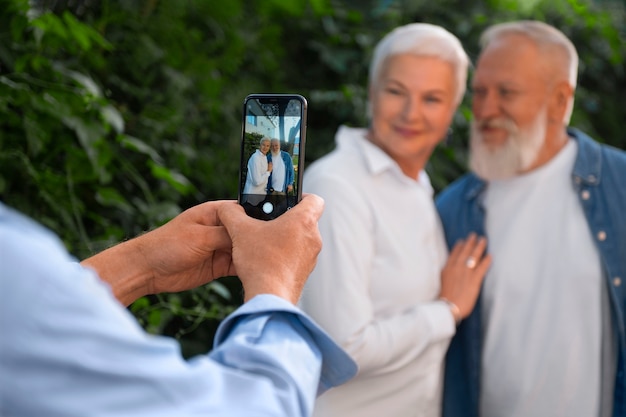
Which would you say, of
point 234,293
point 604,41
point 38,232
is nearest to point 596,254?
point 234,293

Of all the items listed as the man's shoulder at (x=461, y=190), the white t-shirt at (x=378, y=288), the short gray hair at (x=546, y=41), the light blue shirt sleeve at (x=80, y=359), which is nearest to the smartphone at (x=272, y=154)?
the light blue shirt sleeve at (x=80, y=359)

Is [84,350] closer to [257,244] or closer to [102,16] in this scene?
[257,244]

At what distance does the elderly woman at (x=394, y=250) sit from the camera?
7.79 feet

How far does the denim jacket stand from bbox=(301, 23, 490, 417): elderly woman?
3.6 inches

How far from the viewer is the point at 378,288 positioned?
247cm

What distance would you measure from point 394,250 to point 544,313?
542mm

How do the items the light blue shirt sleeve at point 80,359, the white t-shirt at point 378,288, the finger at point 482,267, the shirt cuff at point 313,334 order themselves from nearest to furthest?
the light blue shirt sleeve at point 80,359 → the shirt cuff at point 313,334 → the white t-shirt at point 378,288 → the finger at point 482,267

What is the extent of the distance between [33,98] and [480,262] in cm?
147

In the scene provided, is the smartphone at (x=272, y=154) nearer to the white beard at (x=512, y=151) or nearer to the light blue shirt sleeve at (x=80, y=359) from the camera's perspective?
the light blue shirt sleeve at (x=80, y=359)

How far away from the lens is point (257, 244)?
3.84 feet

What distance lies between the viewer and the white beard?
292 centimetres

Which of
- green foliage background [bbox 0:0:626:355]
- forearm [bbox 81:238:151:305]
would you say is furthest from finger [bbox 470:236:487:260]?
forearm [bbox 81:238:151:305]

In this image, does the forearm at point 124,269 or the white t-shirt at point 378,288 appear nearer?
the forearm at point 124,269

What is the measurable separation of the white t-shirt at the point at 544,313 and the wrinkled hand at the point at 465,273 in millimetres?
86
